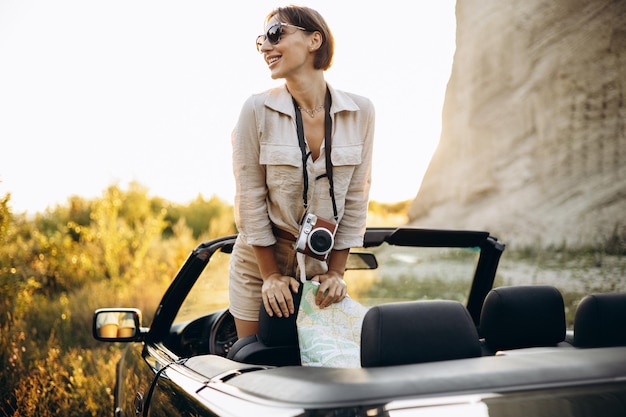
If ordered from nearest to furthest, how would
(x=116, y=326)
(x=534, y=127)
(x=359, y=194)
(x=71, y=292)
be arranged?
1. (x=359, y=194)
2. (x=116, y=326)
3. (x=71, y=292)
4. (x=534, y=127)

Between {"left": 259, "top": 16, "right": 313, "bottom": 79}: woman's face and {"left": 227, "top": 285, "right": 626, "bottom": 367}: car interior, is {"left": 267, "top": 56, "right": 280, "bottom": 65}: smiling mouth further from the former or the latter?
{"left": 227, "top": 285, "right": 626, "bottom": 367}: car interior

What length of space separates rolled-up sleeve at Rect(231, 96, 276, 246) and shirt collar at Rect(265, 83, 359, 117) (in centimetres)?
6

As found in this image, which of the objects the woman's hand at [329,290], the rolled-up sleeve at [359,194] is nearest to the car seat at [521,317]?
the woman's hand at [329,290]

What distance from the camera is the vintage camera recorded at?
8.25 feet

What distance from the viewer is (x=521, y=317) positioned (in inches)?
90.1

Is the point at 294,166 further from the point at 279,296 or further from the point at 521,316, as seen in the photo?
the point at 521,316

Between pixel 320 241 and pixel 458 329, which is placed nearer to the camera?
pixel 458 329

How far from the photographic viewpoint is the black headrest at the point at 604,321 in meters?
1.98

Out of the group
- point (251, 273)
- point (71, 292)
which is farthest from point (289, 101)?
point (71, 292)

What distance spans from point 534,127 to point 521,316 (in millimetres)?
11814

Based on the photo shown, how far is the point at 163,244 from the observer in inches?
469

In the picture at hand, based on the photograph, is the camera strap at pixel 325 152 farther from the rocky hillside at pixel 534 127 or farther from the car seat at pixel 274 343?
the rocky hillside at pixel 534 127

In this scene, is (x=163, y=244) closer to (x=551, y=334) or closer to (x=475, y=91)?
(x=475, y=91)

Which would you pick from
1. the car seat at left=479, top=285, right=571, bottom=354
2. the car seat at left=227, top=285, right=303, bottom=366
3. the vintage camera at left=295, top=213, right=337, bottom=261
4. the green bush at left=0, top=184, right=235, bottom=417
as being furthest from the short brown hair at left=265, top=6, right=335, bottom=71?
the green bush at left=0, top=184, right=235, bottom=417
